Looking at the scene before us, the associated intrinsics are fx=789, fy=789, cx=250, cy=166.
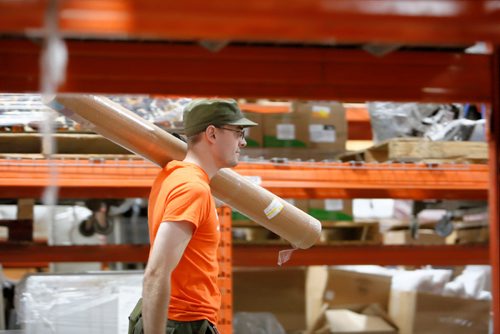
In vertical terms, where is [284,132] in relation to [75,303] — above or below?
above

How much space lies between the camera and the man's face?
8.77ft

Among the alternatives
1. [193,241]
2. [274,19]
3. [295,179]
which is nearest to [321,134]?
[295,179]

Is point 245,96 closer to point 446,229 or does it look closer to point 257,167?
point 257,167

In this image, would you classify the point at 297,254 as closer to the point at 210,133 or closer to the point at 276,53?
the point at 210,133

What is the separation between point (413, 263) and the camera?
4.86m

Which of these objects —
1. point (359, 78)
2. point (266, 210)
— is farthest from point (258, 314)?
point (359, 78)

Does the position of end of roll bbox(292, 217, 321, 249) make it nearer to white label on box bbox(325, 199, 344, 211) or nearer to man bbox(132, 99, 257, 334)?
man bbox(132, 99, 257, 334)

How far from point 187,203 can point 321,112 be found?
7.91 ft

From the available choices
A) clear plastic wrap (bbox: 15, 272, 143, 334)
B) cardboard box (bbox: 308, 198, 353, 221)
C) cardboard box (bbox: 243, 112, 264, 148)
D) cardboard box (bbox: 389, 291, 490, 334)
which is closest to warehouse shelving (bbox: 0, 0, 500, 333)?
clear plastic wrap (bbox: 15, 272, 143, 334)

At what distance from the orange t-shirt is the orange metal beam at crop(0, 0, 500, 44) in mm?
1066

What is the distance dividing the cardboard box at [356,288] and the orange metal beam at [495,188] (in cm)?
377

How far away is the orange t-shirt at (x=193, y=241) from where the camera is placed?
244cm

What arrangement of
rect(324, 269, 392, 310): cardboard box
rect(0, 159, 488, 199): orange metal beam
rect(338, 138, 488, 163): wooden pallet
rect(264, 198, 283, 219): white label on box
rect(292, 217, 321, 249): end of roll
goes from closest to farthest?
rect(264, 198, 283, 219): white label on box → rect(292, 217, 321, 249): end of roll → rect(0, 159, 488, 199): orange metal beam → rect(338, 138, 488, 163): wooden pallet → rect(324, 269, 392, 310): cardboard box

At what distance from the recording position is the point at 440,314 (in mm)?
5109
